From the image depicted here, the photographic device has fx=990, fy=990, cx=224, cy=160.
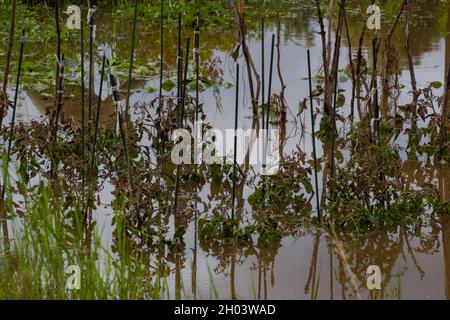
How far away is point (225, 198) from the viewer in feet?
17.6

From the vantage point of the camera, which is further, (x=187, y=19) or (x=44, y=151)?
(x=187, y=19)

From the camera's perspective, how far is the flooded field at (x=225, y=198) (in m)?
4.04

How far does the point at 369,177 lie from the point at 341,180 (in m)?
0.15

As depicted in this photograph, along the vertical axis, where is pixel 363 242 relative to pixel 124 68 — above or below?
below

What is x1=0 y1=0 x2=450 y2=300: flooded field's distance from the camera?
404 cm

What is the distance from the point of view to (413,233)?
480 cm

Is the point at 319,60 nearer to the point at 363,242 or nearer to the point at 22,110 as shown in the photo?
the point at 22,110

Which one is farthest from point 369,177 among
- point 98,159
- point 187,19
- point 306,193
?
point 187,19

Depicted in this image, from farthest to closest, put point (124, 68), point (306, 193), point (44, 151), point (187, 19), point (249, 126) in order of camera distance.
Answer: point (187, 19)
point (124, 68)
point (249, 126)
point (44, 151)
point (306, 193)

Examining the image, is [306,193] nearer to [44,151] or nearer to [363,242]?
[363,242]
